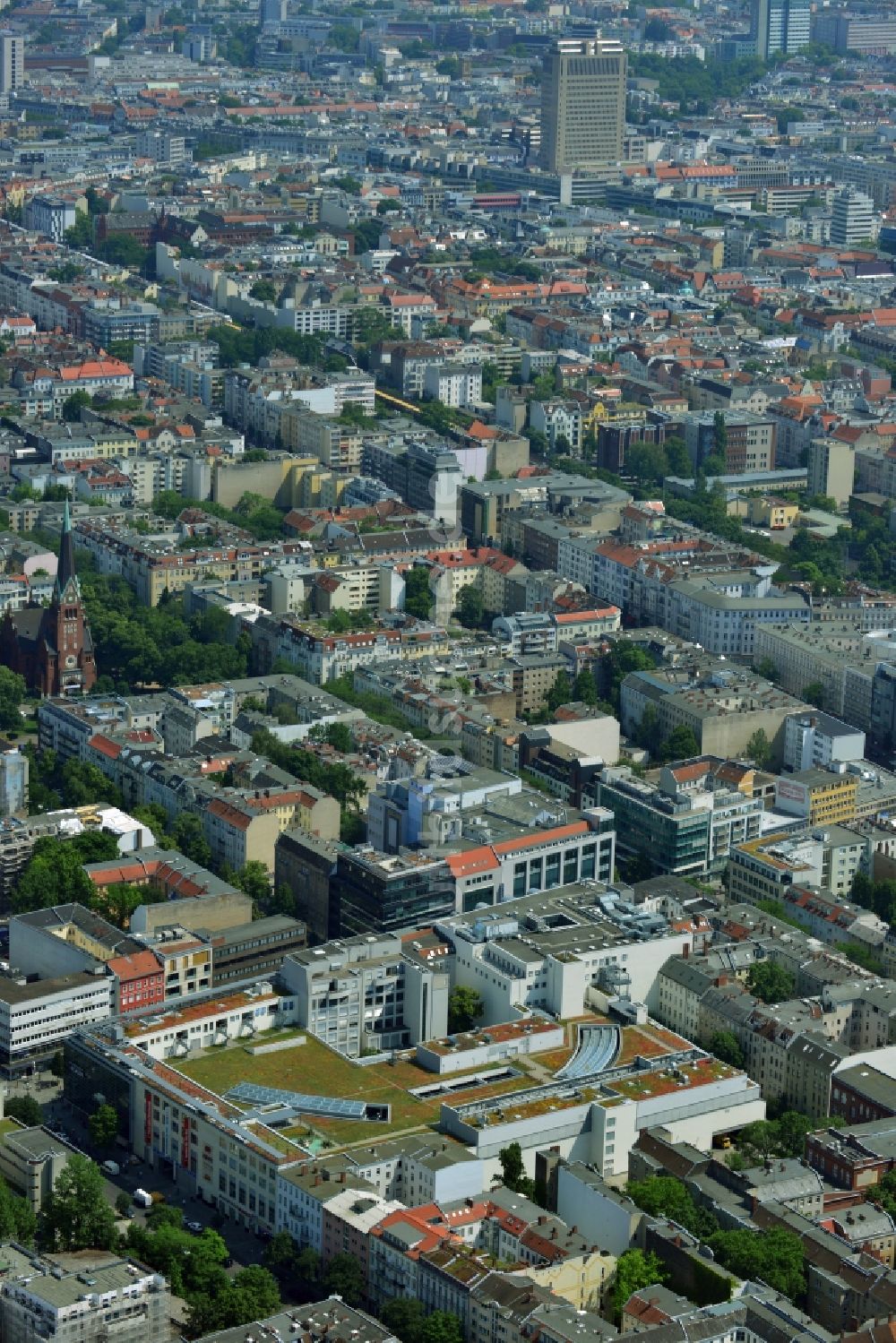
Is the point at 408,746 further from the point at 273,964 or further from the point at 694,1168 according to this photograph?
the point at 694,1168

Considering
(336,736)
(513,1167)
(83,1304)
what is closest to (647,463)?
(336,736)

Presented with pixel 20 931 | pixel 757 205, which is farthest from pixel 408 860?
pixel 757 205

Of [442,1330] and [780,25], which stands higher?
[780,25]

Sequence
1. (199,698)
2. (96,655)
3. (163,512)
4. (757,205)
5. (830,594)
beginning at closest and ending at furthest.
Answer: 1. (199,698)
2. (96,655)
3. (830,594)
4. (163,512)
5. (757,205)

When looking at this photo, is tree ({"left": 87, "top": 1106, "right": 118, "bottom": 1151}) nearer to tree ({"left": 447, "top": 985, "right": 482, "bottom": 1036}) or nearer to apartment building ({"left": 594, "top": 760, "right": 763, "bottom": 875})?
tree ({"left": 447, "top": 985, "right": 482, "bottom": 1036})

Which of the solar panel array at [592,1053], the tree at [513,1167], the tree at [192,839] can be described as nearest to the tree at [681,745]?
the tree at [192,839]

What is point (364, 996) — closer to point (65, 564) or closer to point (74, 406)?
point (65, 564)
